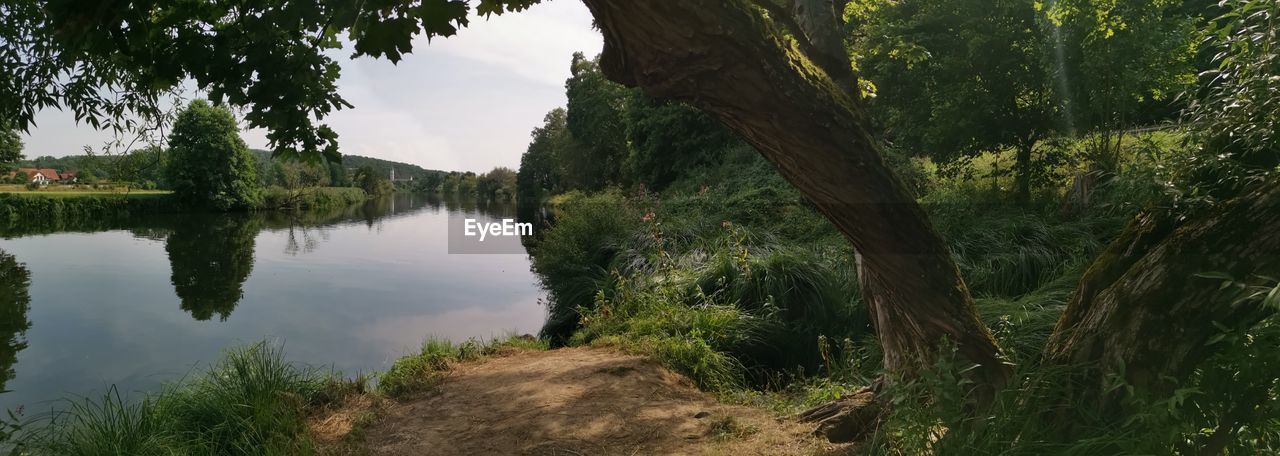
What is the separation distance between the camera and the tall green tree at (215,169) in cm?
3697

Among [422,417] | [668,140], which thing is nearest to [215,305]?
[422,417]

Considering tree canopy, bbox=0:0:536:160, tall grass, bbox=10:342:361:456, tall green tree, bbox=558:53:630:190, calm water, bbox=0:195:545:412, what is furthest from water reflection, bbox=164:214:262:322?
tall green tree, bbox=558:53:630:190

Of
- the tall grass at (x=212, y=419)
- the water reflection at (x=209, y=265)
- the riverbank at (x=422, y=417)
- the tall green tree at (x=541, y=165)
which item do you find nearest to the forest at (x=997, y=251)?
the riverbank at (x=422, y=417)

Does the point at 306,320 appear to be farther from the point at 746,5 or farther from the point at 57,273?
the point at 746,5

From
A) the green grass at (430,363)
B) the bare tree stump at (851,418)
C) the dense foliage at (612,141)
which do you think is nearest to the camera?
the bare tree stump at (851,418)

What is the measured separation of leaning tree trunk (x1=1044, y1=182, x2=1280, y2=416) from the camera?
73.5 inches

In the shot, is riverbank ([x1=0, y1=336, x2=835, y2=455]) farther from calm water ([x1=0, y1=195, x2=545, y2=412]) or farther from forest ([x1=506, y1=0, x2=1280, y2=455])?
calm water ([x1=0, y1=195, x2=545, y2=412])

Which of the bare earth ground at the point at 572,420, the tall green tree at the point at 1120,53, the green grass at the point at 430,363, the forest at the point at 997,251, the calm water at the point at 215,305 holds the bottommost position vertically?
the calm water at the point at 215,305

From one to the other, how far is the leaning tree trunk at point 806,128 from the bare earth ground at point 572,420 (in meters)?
1.03

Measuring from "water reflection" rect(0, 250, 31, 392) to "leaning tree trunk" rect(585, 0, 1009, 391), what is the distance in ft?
29.7

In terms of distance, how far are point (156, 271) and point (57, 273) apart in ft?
6.46

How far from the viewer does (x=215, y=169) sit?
40.6 metres

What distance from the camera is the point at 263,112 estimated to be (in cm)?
267

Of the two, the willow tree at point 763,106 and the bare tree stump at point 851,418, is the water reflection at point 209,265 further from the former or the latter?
the bare tree stump at point 851,418
